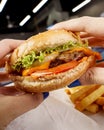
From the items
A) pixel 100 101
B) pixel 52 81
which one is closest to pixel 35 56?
pixel 52 81

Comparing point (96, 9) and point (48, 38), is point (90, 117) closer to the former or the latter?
point (48, 38)

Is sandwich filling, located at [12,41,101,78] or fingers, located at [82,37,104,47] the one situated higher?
fingers, located at [82,37,104,47]

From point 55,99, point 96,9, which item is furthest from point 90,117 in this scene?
point 96,9

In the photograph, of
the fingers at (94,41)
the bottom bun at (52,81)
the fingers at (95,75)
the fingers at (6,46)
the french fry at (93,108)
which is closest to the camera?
the bottom bun at (52,81)

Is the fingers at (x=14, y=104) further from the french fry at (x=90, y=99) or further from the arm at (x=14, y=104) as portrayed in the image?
the french fry at (x=90, y=99)

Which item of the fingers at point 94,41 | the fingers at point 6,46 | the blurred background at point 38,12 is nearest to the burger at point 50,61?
the fingers at point 6,46

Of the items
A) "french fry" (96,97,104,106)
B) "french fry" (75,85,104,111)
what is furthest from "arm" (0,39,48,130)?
"french fry" (96,97,104,106)

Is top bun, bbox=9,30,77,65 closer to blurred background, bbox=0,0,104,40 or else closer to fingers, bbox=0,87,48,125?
fingers, bbox=0,87,48,125
